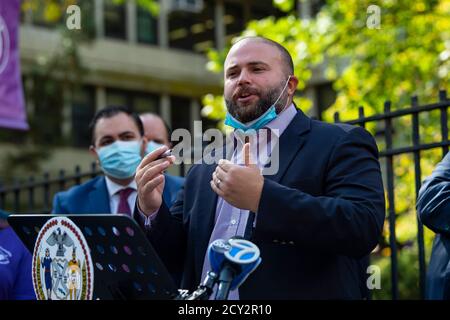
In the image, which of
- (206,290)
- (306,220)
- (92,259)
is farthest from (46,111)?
(206,290)

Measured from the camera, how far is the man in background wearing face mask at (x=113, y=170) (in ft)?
21.0

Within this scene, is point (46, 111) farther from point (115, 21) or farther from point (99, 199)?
→ point (99, 199)

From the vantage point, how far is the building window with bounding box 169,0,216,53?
100ft

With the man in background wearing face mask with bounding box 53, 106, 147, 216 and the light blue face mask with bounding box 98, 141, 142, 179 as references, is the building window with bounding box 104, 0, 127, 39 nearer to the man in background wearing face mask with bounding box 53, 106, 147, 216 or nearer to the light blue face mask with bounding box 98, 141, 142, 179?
the man in background wearing face mask with bounding box 53, 106, 147, 216

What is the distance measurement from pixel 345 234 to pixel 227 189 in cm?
50

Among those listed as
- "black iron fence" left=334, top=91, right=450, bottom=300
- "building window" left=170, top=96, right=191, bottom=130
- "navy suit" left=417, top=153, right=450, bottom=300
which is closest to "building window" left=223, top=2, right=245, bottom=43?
"building window" left=170, top=96, right=191, bottom=130

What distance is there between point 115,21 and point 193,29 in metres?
3.56

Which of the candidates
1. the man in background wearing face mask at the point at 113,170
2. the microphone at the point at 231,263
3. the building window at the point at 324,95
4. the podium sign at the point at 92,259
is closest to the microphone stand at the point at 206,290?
the microphone at the point at 231,263

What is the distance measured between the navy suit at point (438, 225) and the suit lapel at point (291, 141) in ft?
2.19

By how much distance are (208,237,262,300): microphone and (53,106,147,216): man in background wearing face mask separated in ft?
11.1

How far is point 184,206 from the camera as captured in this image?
13.6 feet

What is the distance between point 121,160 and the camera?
6.41 meters
